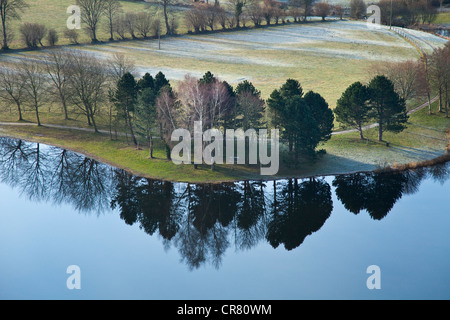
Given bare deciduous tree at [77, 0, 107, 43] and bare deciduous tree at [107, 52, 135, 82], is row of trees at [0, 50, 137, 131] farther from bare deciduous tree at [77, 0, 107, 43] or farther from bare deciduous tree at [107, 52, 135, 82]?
bare deciduous tree at [77, 0, 107, 43]

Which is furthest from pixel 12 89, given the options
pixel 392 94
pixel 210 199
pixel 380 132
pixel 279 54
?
pixel 279 54

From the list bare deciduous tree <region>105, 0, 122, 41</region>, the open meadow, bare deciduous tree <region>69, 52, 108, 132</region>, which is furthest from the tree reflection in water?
bare deciduous tree <region>105, 0, 122, 41</region>

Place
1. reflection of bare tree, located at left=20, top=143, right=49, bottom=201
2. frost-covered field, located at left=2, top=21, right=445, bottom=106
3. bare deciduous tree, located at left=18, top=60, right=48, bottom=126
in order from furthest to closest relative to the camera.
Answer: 1. frost-covered field, located at left=2, top=21, right=445, bottom=106
2. bare deciduous tree, located at left=18, top=60, right=48, bottom=126
3. reflection of bare tree, located at left=20, top=143, right=49, bottom=201

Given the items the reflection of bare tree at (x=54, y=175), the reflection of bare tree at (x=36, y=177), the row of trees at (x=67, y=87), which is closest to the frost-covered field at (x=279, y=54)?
the row of trees at (x=67, y=87)

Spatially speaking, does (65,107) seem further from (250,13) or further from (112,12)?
(250,13)

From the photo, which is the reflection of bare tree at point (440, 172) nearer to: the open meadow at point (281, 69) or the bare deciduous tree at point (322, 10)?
the open meadow at point (281, 69)
